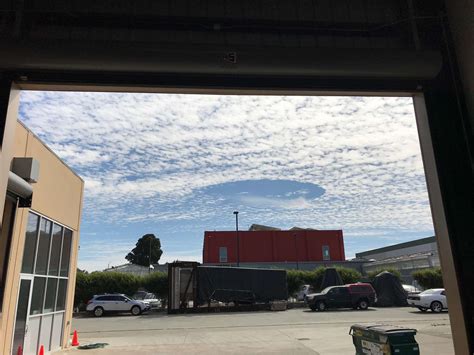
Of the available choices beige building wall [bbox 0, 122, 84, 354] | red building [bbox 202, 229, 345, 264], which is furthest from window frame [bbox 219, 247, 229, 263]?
beige building wall [bbox 0, 122, 84, 354]

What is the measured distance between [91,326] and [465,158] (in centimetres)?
2016

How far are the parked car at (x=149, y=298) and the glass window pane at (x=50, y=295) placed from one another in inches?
712

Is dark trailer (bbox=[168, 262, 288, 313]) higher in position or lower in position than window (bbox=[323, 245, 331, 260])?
lower

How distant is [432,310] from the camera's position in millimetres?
24531

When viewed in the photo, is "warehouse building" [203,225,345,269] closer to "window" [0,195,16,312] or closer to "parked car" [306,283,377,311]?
"parked car" [306,283,377,311]

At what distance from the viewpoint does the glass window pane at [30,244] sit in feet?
33.9

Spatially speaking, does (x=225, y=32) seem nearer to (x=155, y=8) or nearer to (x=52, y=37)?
(x=155, y=8)

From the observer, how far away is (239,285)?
95.1ft

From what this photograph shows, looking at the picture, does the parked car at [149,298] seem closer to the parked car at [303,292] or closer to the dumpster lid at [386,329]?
the parked car at [303,292]

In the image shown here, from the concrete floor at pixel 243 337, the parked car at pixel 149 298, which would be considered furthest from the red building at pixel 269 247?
the concrete floor at pixel 243 337

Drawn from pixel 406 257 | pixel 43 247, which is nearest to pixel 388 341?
pixel 43 247

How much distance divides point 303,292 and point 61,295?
25193 millimetres

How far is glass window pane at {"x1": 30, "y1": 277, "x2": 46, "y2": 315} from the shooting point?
1088cm

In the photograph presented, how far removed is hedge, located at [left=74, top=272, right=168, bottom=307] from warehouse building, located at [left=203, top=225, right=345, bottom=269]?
15872mm
